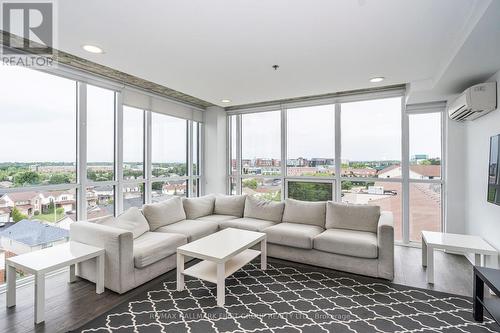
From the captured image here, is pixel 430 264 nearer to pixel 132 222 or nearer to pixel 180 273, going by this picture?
pixel 180 273

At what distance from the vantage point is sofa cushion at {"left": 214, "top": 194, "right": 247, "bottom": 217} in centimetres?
442

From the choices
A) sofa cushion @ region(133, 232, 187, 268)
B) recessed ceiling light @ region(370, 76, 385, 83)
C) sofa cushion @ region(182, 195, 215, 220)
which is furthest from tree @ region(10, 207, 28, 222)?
recessed ceiling light @ region(370, 76, 385, 83)

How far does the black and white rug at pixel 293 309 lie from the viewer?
204cm

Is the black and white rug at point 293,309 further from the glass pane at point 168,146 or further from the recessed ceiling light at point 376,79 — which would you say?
the recessed ceiling light at point 376,79

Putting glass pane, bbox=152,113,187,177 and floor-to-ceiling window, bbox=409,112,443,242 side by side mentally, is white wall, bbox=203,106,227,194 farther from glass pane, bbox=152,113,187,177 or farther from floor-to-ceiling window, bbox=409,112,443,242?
floor-to-ceiling window, bbox=409,112,443,242

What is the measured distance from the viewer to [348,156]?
448 cm

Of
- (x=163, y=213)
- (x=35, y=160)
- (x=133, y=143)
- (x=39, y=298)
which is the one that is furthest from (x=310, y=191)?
(x=35, y=160)

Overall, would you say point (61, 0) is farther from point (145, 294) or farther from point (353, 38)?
point (145, 294)

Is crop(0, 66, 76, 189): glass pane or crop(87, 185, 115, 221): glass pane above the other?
crop(0, 66, 76, 189): glass pane

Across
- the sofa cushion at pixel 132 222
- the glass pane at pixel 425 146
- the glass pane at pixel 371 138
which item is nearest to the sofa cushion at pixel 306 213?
the glass pane at pixel 371 138

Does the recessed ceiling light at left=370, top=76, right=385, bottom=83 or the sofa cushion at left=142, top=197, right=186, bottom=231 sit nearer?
the recessed ceiling light at left=370, top=76, right=385, bottom=83

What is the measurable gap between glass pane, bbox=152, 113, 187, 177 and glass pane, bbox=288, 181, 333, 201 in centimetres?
226

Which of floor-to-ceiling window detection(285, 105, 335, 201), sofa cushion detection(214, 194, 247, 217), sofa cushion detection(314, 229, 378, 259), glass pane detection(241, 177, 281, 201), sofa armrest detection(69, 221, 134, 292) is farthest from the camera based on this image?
glass pane detection(241, 177, 281, 201)

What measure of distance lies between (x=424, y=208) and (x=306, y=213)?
77.1 inches
